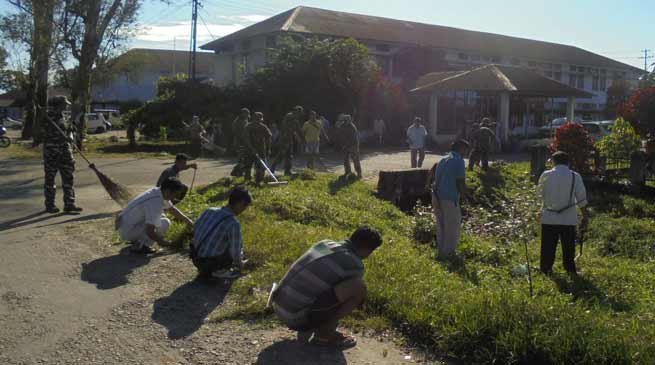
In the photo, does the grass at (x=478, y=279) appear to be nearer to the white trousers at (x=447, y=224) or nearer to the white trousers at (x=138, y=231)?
the white trousers at (x=447, y=224)

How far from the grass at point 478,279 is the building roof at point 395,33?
22232 mm

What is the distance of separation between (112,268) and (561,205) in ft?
→ 17.6

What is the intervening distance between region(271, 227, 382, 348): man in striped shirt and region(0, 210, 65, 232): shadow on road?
6620mm

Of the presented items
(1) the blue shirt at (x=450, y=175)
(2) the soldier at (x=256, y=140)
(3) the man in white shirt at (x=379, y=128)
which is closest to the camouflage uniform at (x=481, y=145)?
(2) the soldier at (x=256, y=140)

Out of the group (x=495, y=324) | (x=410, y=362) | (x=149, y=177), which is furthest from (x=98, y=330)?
(x=149, y=177)

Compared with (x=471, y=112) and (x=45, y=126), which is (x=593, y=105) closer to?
(x=471, y=112)

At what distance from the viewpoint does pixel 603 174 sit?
15633 mm

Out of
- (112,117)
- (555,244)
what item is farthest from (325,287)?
(112,117)

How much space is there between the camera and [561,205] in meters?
7.58

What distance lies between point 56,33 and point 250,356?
93.7 ft

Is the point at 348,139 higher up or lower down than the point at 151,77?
lower down

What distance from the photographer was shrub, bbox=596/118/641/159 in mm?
16031

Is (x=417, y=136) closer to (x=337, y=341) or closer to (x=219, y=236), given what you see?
(x=219, y=236)

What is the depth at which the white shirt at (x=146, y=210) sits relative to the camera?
732cm
